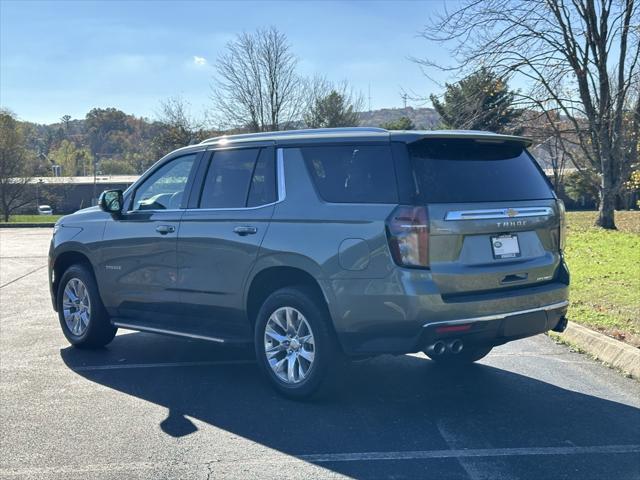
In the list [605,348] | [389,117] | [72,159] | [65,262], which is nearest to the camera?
[605,348]

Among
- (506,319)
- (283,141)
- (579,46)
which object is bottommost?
(506,319)

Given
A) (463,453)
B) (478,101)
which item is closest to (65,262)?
(463,453)

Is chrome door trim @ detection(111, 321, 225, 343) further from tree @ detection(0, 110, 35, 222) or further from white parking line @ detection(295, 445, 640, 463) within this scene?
tree @ detection(0, 110, 35, 222)

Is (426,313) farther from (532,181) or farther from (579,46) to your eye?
(579,46)

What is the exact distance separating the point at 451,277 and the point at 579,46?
1844 centimetres

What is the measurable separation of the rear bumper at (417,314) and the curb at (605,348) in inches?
56.5

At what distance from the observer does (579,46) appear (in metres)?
20.7

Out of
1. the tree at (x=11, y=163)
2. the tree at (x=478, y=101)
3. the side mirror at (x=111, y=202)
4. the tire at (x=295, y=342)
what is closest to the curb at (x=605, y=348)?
the tire at (x=295, y=342)

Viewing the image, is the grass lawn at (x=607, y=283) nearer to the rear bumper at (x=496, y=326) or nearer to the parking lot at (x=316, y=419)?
the parking lot at (x=316, y=419)

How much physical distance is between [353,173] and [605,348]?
10.5 feet

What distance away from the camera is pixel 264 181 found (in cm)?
568

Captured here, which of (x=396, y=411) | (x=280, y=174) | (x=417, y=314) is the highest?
(x=280, y=174)

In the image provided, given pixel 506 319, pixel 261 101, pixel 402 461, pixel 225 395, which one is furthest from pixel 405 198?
pixel 261 101

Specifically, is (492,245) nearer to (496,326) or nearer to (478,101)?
(496,326)
